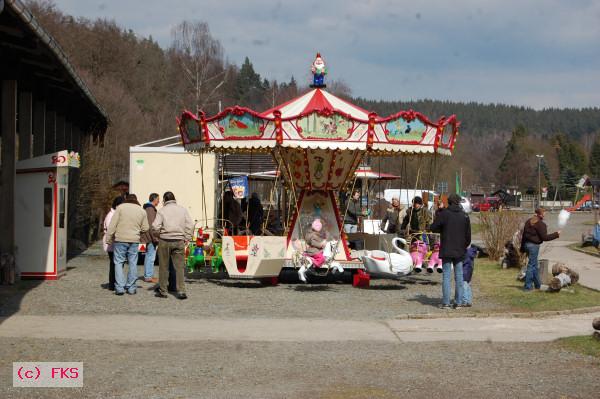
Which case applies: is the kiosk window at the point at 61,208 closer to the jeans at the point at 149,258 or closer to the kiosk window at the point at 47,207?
the kiosk window at the point at 47,207

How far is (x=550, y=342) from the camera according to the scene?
35.1 ft

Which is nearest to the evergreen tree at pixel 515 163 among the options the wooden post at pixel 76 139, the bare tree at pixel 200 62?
the bare tree at pixel 200 62

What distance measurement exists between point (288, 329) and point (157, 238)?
5000 mm

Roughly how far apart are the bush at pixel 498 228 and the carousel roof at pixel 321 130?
6.68 m

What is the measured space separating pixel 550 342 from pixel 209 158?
13701mm

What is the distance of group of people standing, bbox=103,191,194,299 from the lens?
14680 millimetres

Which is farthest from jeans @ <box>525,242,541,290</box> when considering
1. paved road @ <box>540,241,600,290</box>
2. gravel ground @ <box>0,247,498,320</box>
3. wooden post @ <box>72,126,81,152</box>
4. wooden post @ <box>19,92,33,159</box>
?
wooden post @ <box>72,126,81,152</box>

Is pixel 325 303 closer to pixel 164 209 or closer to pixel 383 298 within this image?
pixel 383 298

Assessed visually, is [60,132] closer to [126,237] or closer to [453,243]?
[126,237]

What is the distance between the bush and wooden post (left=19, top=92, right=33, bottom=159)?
1228 cm

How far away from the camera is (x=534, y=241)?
16.2 m

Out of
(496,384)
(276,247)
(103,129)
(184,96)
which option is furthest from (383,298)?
(184,96)

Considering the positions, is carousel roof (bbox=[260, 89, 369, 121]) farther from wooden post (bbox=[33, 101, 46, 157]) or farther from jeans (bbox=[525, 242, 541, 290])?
wooden post (bbox=[33, 101, 46, 157])

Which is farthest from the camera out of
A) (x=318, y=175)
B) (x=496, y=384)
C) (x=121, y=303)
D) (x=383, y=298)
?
(x=318, y=175)
